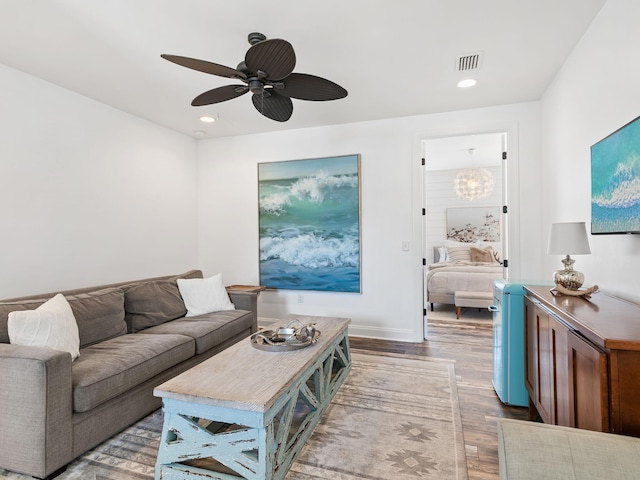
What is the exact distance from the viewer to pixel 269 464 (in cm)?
153

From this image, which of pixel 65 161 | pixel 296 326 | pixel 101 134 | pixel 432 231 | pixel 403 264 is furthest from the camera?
pixel 432 231

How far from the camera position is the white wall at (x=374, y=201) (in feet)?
11.7

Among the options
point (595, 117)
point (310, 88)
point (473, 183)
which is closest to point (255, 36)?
point (310, 88)

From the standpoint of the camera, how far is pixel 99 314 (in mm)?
2588

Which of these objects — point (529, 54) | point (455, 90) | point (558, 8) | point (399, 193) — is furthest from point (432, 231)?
point (558, 8)

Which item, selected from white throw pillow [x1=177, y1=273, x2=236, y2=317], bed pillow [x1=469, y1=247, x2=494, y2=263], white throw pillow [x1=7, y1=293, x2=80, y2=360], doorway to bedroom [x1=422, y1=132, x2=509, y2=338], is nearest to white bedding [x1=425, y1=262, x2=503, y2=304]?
doorway to bedroom [x1=422, y1=132, x2=509, y2=338]

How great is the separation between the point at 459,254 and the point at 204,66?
6072mm

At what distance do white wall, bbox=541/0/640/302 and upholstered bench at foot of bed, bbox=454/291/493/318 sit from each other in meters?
1.90

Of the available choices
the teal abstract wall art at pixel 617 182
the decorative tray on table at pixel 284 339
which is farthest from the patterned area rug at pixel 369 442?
the teal abstract wall art at pixel 617 182

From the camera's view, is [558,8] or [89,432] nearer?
[89,432]

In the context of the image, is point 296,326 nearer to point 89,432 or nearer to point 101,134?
point 89,432

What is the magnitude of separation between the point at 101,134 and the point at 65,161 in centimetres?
50

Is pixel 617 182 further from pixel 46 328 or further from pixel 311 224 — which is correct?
pixel 46 328

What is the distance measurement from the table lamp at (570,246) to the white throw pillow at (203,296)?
9.38ft
